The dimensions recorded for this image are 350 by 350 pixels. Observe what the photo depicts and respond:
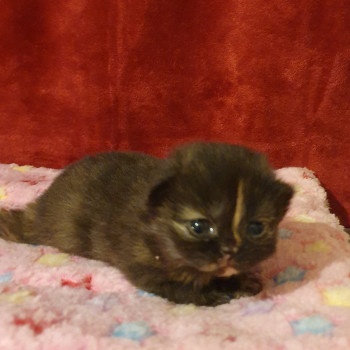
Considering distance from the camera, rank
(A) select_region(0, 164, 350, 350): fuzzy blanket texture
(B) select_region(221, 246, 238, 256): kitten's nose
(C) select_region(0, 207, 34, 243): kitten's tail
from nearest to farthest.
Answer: (A) select_region(0, 164, 350, 350): fuzzy blanket texture
(B) select_region(221, 246, 238, 256): kitten's nose
(C) select_region(0, 207, 34, 243): kitten's tail

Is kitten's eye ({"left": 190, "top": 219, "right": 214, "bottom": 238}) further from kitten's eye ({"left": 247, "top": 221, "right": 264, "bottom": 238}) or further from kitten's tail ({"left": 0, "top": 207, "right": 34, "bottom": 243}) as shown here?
kitten's tail ({"left": 0, "top": 207, "right": 34, "bottom": 243})

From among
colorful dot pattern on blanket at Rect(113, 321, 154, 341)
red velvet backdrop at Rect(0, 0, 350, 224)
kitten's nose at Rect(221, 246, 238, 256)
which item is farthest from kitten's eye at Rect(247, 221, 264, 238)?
red velvet backdrop at Rect(0, 0, 350, 224)

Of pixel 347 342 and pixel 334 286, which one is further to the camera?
pixel 334 286

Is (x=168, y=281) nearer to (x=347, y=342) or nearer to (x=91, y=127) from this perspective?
(x=347, y=342)

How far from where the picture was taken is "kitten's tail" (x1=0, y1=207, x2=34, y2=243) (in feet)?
6.64

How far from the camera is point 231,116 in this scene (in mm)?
2650

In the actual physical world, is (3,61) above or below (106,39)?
below

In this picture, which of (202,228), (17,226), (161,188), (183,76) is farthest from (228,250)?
(183,76)

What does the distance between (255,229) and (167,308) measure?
0.38 metres

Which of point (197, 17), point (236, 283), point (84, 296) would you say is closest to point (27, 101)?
point (197, 17)

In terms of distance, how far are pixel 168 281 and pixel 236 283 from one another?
0.81ft

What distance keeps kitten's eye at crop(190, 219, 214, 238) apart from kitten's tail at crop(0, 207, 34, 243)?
3.07 ft

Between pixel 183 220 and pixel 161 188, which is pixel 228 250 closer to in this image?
pixel 183 220

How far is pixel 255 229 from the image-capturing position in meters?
1.44
